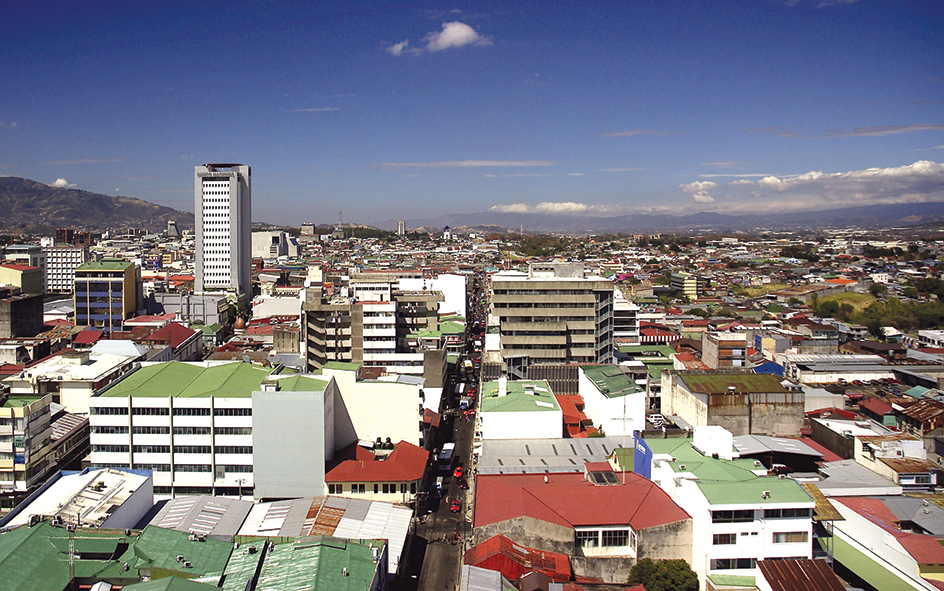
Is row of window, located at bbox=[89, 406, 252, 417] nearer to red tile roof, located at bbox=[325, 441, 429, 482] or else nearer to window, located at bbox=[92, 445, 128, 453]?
window, located at bbox=[92, 445, 128, 453]

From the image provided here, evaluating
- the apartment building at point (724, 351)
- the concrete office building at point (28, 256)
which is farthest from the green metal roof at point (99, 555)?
the concrete office building at point (28, 256)

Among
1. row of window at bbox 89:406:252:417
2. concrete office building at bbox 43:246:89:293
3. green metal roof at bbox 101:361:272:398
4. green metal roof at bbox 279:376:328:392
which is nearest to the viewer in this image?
row of window at bbox 89:406:252:417

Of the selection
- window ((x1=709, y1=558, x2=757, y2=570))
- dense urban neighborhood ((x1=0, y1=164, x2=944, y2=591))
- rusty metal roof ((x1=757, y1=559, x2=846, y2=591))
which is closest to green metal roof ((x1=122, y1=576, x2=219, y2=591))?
dense urban neighborhood ((x1=0, y1=164, x2=944, y2=591))

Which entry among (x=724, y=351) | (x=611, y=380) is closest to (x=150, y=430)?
(x=611, y=380)

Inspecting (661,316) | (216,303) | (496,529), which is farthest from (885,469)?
(216,303)

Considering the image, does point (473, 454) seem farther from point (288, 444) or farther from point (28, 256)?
point (28, 256)

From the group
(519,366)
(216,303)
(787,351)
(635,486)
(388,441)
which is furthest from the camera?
(216,303)

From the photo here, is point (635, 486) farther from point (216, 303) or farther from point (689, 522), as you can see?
point (216, 303)
